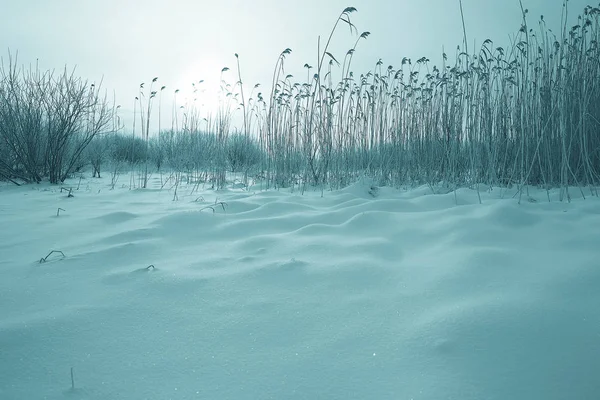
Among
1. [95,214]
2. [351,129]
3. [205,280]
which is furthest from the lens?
[351,129]

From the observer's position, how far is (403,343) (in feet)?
2.15

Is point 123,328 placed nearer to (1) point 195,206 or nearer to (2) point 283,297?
(2) point 283,297

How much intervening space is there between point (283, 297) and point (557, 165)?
2.37 m

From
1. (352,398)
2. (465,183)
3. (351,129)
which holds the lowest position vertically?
(352,398)

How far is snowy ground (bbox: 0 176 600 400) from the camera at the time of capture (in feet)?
1.88

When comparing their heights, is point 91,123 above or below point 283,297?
above

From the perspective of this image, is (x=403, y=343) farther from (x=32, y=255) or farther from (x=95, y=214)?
(x=95, y=214)

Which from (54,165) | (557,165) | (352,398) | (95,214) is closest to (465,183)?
(557,165)

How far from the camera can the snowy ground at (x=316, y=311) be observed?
574 mm

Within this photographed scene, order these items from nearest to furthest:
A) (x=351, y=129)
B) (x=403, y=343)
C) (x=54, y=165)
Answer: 1. (x=403, y=343)
2. (x=351, y=129)
3. (x=54, y=165)

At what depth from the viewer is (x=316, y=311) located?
81cm

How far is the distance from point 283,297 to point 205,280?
0.26 m

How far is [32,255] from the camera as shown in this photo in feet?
3.99

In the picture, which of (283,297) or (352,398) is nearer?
(352,398)
